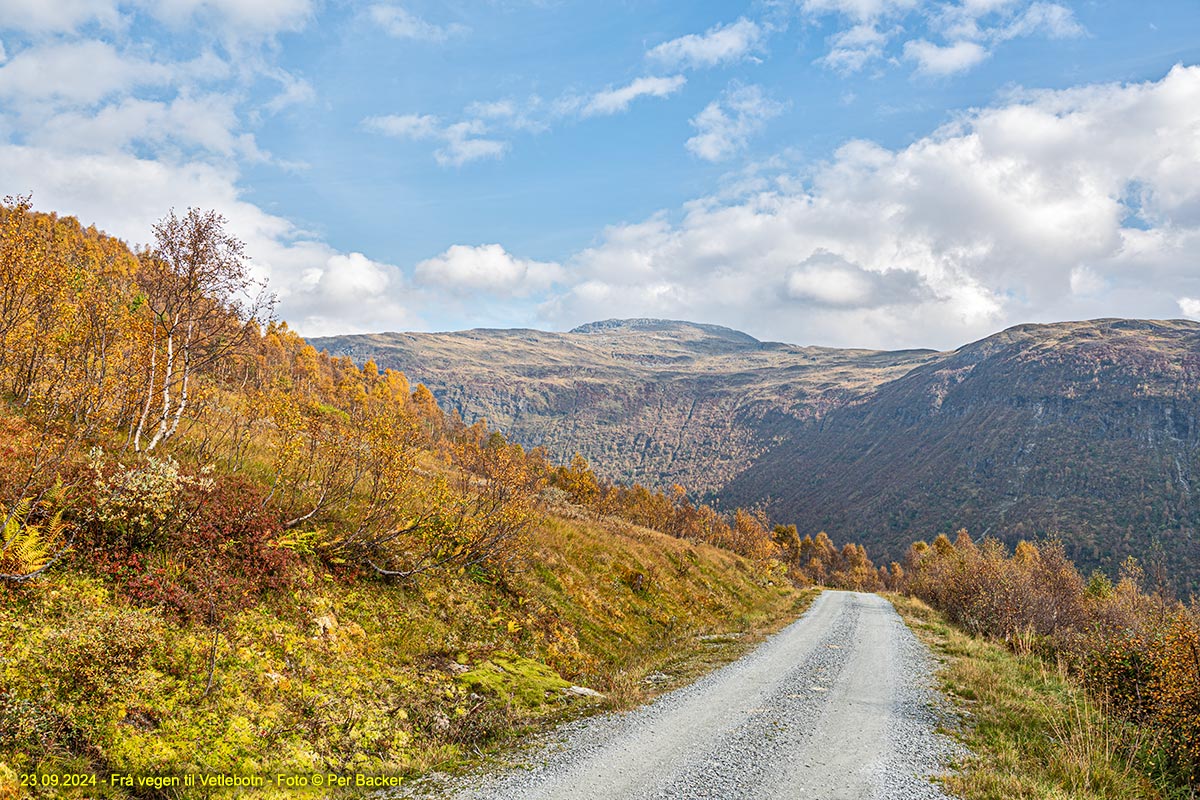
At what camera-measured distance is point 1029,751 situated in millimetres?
9117

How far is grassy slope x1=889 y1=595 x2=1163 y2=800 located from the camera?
774 cm

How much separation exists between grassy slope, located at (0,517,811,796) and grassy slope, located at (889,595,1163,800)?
6.20 m

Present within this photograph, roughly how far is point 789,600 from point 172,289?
41.0m

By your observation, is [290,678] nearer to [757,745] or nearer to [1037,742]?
[757,745]

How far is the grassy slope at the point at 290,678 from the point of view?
6.60 metres

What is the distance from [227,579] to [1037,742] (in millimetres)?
14685

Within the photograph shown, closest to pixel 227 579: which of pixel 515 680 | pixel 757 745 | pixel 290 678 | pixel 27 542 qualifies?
pixel 290 678

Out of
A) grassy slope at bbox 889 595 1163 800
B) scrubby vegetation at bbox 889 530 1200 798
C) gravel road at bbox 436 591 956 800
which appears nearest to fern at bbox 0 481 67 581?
gravel road at bbox 436 591 956 800

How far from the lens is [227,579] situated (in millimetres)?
10266

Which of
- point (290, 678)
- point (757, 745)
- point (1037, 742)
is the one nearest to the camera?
point (290, 678)

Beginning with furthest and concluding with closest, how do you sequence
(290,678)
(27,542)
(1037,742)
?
(1037,742) → (290,678) → (27,542)

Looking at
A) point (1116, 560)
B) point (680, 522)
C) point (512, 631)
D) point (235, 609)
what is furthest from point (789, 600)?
point (1116, 560)

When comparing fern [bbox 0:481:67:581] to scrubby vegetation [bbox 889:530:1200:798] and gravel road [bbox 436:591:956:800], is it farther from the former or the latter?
scrubby vegetation [bbox 889:530:1200:798]

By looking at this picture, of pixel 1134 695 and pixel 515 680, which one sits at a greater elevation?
pixel 1134 695
